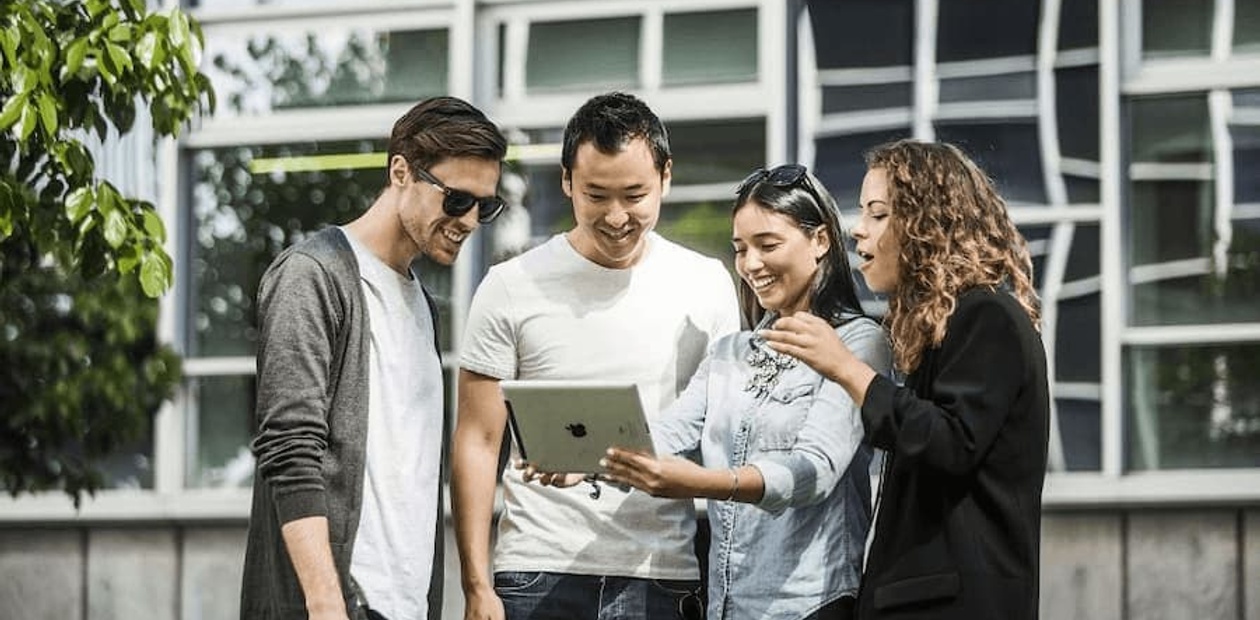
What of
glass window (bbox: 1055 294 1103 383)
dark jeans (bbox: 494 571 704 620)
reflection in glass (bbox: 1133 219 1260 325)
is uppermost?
reflection in glass (bbox: 1133 219 1260 325)

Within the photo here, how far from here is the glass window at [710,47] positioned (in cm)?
764

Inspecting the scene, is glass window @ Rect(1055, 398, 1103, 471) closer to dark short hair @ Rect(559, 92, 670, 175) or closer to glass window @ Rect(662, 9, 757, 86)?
glass window @ Rect(662, 9, 757, 86)

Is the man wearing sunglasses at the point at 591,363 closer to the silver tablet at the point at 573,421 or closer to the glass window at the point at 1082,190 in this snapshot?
the silver tablet at the point at 573,421

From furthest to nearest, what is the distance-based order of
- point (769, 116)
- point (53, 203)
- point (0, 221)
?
point (769, 116) → point (53, 203) → point (0, 221)

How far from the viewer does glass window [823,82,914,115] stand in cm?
746

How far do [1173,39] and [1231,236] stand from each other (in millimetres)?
694

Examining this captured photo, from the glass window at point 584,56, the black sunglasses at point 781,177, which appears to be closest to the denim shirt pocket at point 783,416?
the black sunglasses at point 781,177

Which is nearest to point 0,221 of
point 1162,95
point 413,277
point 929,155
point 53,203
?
point 53,203

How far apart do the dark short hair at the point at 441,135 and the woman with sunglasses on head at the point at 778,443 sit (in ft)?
1.66

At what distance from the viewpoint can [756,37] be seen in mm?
7625

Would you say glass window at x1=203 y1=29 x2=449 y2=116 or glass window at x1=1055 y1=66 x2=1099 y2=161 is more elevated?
glass window at x1=203 y1=29 x2=449 y2=116

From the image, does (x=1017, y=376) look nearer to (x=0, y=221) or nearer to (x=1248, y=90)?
(x=0, y=221)

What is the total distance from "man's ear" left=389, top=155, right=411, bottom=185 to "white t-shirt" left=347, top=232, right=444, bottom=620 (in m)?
0.16

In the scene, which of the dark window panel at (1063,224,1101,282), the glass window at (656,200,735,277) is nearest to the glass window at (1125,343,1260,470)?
the dark window panel at (1063,224,1101,282)
